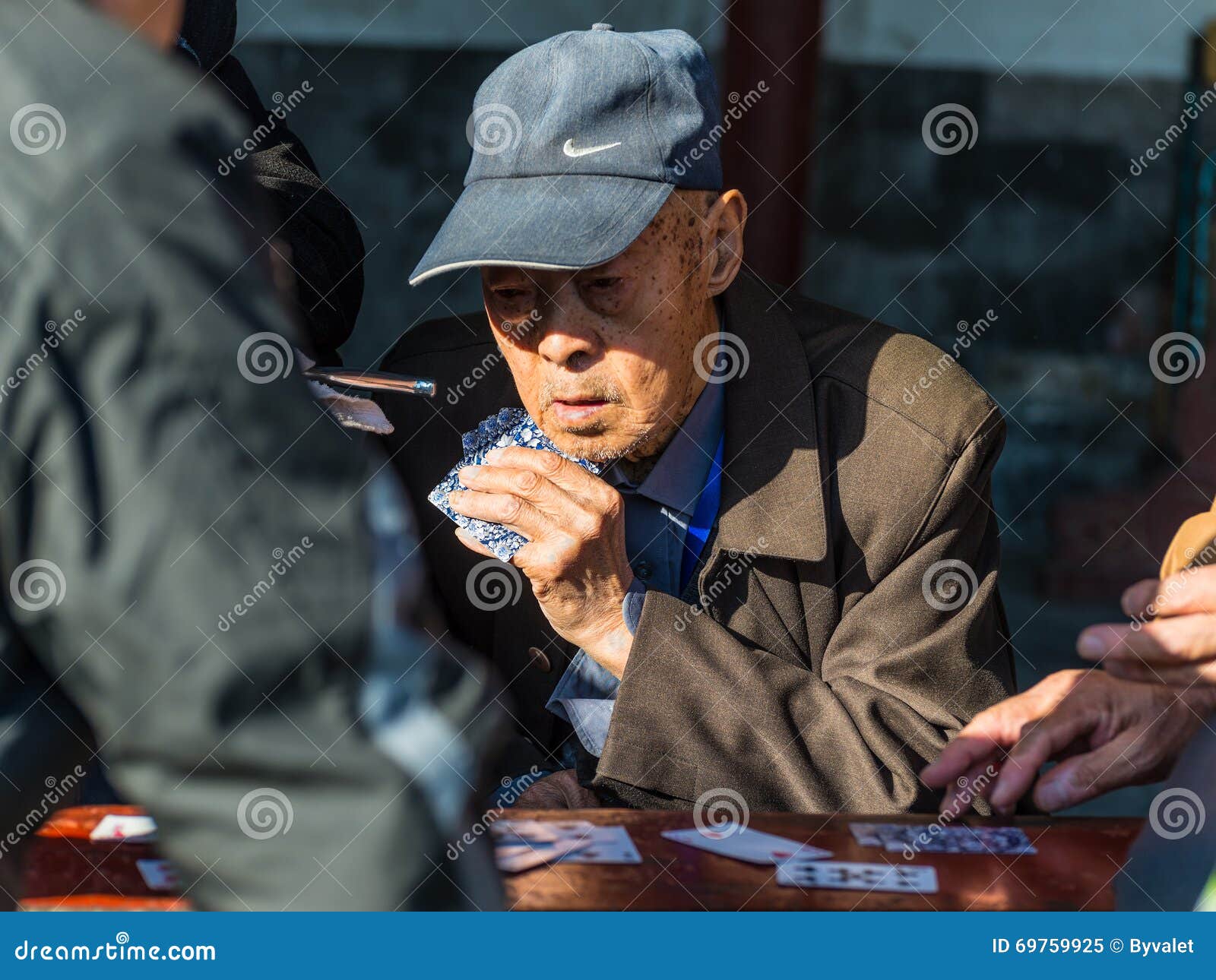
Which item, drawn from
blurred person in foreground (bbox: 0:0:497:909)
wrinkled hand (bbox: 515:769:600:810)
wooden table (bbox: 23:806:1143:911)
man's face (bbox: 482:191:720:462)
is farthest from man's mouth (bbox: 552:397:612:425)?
blurred person in foreground (bbox: 0:0:497:909)

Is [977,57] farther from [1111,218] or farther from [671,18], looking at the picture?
[671,18]

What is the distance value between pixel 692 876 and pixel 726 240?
3.80 feet

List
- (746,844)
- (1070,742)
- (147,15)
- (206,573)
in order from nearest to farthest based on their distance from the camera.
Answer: (206,573), (147,15), (746,844), (1070,742)

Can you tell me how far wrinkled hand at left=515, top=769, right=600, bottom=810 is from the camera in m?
2.04

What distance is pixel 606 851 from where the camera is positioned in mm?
1540

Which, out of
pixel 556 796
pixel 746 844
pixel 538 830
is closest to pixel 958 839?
Answer: pixel 746 844

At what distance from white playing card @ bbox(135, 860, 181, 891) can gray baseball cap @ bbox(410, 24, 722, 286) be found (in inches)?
36.9

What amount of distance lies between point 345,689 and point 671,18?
14.4ft

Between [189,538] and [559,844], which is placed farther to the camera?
[559,844]

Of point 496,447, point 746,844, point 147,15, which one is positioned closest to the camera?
point 147,15

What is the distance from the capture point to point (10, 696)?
75cm

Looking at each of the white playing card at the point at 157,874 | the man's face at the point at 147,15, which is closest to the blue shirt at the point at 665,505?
the white playing card at the point at 157,874

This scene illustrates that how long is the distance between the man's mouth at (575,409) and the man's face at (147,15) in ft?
4.27

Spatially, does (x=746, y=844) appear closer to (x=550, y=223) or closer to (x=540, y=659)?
(x=540, y=659)
